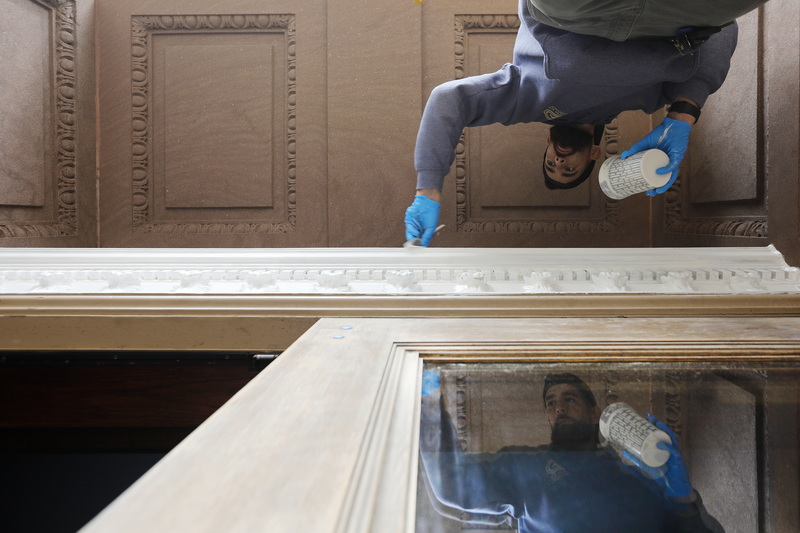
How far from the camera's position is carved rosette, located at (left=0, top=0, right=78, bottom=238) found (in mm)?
1621

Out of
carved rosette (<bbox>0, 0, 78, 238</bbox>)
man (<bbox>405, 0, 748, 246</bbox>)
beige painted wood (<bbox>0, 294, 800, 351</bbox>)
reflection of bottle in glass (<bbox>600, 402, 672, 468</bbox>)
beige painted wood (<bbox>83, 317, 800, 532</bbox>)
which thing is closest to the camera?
beige painted wood (<bbox>83, 317, 800, 532</bbox>)

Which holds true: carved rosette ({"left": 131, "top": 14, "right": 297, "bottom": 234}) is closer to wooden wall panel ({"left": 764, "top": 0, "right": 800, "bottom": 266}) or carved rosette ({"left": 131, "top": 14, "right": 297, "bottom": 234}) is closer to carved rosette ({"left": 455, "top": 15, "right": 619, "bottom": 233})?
carved rosette ({"left": 455, "top": 15, "right": 619, "bottom": 233})

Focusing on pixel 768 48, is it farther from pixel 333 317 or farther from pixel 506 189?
pixel 333 317

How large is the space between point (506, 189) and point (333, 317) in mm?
1034

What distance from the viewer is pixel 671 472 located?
1.17ft

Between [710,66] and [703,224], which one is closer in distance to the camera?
[710,66]

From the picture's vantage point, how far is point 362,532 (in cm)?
25

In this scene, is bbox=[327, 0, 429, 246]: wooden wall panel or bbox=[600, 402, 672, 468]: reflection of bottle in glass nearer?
bbox=[600, 402, 672, 468]: reflection of bottle in glass

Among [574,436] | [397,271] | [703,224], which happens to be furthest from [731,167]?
[574,436]

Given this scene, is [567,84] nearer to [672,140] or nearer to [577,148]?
[672,140]

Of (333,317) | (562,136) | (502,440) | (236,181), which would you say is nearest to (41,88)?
(236,181)

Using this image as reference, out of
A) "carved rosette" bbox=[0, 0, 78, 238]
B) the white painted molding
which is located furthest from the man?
"carved rosette" bbox=[0, 0, 78, 238]

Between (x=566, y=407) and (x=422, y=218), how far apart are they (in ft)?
3.23

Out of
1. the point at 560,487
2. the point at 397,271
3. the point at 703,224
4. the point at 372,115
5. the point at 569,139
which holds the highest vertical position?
the point at 372,115
